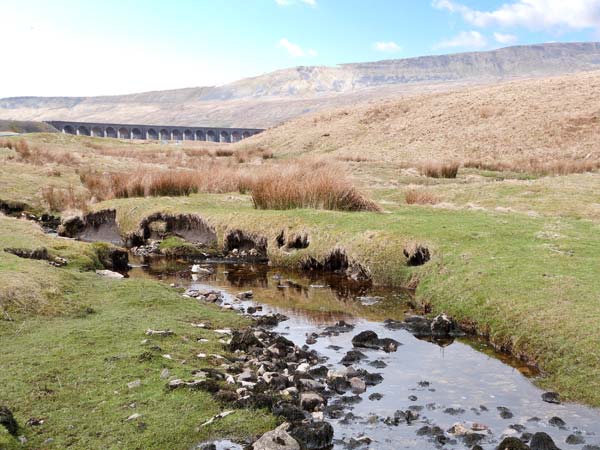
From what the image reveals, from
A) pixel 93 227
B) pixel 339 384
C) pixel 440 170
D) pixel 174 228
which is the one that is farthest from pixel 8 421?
pixel 440 170

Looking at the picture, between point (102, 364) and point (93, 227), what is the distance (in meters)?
16.6

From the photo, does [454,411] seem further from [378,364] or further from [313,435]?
[313,435]

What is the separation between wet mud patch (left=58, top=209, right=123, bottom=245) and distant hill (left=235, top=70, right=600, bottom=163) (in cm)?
2745

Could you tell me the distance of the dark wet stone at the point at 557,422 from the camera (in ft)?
27.4

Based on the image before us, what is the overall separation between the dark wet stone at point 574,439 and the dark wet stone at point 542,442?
34 centimetres

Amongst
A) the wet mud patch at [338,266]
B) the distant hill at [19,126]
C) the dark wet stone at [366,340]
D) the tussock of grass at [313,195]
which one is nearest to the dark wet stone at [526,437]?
the dark wet stone at [366,340]

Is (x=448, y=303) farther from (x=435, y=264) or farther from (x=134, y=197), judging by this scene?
(x=134, y=197)

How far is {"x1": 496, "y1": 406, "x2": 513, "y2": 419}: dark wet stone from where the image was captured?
868 cm

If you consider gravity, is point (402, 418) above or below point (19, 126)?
below

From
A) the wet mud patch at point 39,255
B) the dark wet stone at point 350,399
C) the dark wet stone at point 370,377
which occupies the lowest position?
the dark wet stone at point 370,377

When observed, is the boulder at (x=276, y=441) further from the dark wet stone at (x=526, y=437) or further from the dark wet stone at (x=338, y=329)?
the dark wet stone at (x=338, y=329)

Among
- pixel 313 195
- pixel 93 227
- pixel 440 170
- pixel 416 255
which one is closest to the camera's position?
pixel 416 255

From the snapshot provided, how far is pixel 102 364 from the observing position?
9.45 meters

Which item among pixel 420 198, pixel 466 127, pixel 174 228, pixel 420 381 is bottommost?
pixel 174 228
